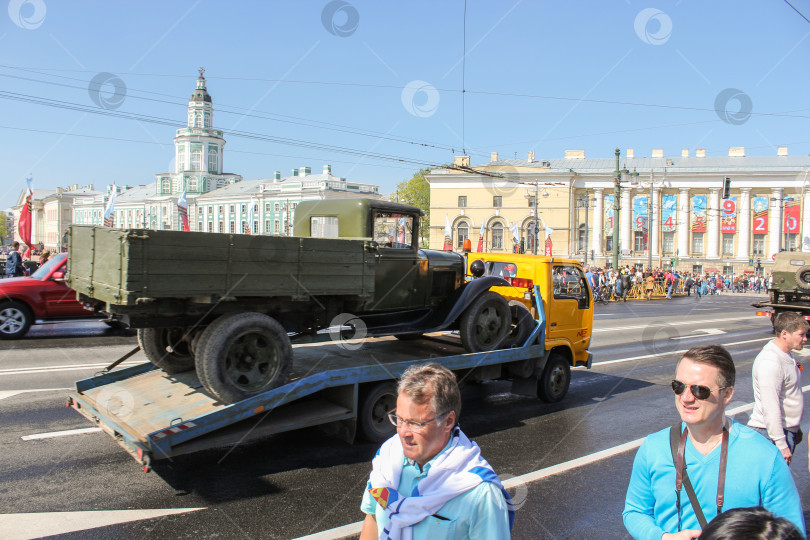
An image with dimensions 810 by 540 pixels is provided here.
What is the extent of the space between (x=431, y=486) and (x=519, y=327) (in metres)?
6.59

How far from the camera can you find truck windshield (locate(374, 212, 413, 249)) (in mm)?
7707

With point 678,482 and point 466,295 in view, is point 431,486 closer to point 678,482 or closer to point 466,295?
point 678,482

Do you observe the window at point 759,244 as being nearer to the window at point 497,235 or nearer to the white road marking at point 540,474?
the window at point 497,235

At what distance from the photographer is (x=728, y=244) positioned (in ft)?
235

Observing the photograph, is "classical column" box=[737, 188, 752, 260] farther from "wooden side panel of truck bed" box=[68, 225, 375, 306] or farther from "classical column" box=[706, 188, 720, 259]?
"wooden side panel of truck bed" box=[68, 225, 375, 306]

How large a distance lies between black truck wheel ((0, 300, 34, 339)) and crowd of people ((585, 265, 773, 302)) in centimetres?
1818

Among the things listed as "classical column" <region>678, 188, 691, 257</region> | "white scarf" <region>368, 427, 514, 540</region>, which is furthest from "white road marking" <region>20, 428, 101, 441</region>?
"classical column" <region>678, 188, 691, 257</region>

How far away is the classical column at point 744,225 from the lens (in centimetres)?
7025

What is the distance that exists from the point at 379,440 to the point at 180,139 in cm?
11872

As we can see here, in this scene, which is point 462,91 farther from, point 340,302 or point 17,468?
point 17,468

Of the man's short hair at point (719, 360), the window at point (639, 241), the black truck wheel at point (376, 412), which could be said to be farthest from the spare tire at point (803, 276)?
the window at point (639, 241)

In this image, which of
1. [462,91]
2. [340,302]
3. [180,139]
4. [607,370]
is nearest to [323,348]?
[340,302]

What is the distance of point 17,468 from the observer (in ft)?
18.2

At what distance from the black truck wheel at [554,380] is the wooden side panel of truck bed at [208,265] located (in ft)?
11.2
